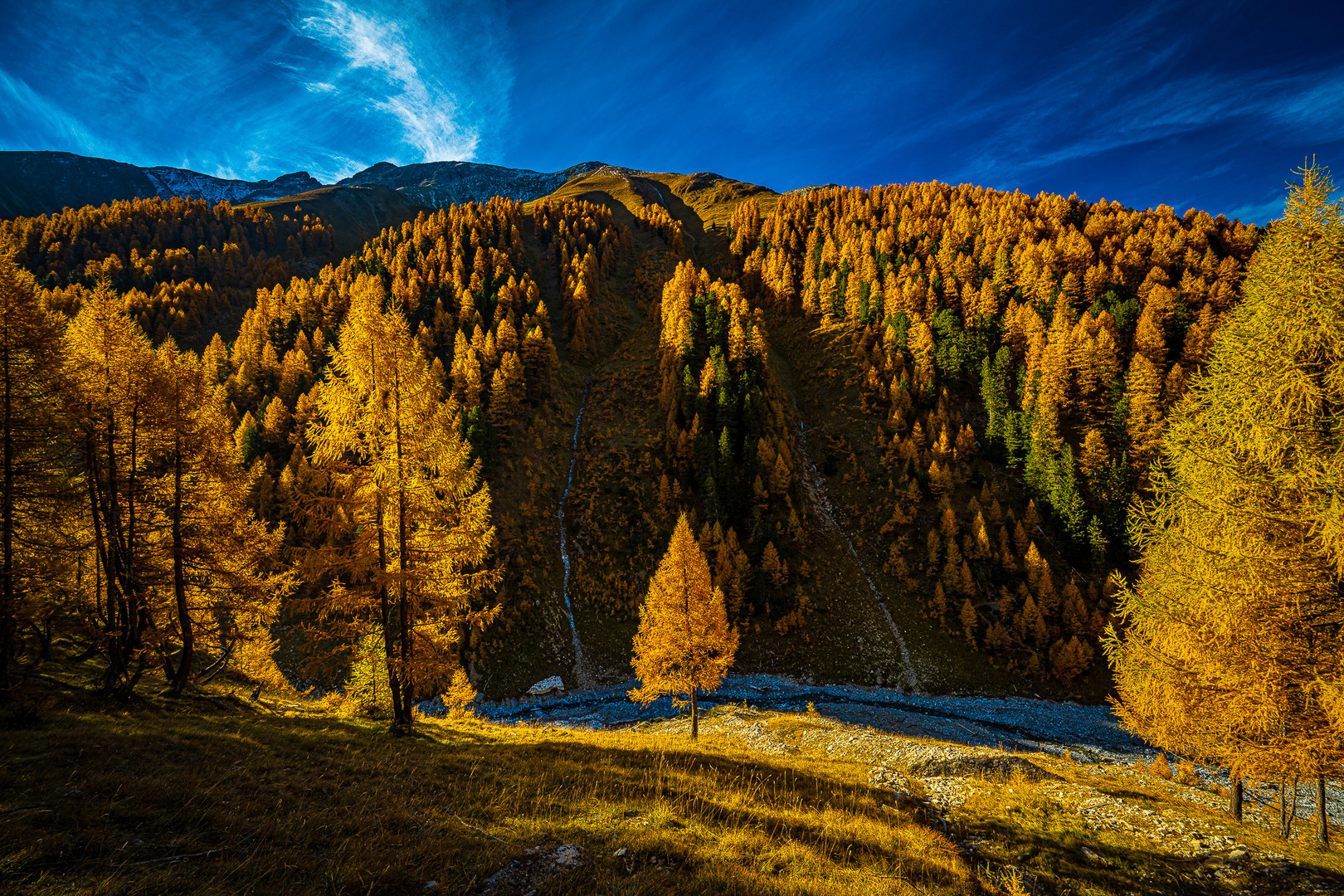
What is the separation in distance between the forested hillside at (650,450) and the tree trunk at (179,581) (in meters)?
0.11

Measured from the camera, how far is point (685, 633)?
26391 mm

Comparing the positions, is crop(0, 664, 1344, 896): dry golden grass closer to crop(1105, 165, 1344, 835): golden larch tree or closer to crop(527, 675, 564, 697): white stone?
crop(1105, 165, 1344, 835): golden larch tree

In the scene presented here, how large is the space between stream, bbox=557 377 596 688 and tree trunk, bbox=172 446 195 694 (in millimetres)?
33447

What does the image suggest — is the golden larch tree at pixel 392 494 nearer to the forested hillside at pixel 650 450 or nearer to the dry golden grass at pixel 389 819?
the forested hillside at pixel 650 450

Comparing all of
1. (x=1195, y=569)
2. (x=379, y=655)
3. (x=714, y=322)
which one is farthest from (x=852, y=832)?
(x=714, y=322)

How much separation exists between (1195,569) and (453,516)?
20.0 metres

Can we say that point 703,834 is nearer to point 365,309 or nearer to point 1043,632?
point 365,309

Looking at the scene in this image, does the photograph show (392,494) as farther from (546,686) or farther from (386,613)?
(546,686)

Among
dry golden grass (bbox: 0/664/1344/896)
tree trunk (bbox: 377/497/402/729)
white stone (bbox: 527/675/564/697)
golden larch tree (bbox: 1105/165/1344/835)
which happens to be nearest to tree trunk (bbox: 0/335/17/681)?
dry golden grass (bbox: 0/664/1344/896)

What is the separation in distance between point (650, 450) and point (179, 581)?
2115 inches

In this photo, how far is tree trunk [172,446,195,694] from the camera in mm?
15078

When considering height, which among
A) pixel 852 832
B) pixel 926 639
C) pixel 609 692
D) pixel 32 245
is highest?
pixel 32 245

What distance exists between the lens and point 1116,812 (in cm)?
971

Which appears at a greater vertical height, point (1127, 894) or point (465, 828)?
point (465, 828)
